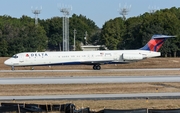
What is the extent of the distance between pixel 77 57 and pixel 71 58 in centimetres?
81

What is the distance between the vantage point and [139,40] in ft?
348

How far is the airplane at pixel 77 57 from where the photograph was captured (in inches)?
2089

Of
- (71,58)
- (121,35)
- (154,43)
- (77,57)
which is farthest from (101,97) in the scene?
(121,35)

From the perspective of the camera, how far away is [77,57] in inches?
2121

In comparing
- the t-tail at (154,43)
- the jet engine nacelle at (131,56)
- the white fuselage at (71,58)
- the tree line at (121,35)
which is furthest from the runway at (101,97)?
the tree line at (121,35)

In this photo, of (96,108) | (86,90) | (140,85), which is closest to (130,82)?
(140,85)

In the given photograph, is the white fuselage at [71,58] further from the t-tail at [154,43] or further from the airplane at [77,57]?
the t-tail at [154,43]

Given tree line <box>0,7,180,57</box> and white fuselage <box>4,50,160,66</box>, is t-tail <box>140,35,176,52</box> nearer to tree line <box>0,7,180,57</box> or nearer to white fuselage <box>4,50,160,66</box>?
white fuselage <box>4,50,160,66</box>

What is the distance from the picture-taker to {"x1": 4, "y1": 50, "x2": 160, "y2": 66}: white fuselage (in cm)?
5306

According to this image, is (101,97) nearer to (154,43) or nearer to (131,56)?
(131,56)

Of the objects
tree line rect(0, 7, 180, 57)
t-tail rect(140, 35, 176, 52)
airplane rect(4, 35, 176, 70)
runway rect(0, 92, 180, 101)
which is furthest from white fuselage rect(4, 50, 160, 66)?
tree line rect(0, 7, 180, 57)

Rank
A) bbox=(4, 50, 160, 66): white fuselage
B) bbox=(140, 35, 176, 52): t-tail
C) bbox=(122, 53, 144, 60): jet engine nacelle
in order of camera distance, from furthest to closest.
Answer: bbox=(140, 35, 176, 52): t-tail, bbox=(122, 53, 144, 60): jet engine nacelle, bbox=(4, 50, 160, 66): white fuselage

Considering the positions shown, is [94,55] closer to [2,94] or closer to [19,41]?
[2,94]

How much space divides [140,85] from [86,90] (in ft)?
15.5
